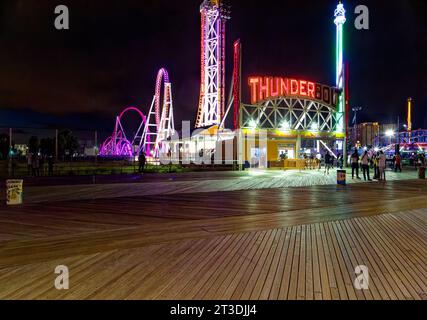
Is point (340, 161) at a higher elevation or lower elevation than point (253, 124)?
lower

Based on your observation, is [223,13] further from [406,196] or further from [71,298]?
[71,298]

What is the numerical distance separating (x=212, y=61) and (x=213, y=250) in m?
45.4

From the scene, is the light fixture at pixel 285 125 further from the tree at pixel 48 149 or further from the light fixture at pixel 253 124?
the tree at pixel 48 149

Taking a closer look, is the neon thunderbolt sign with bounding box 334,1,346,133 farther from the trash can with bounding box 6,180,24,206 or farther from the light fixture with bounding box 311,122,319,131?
the trash can with bounding box 6,180,24,206

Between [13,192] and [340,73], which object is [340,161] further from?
[13,192]

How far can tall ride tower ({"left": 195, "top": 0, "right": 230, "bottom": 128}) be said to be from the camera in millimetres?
47469

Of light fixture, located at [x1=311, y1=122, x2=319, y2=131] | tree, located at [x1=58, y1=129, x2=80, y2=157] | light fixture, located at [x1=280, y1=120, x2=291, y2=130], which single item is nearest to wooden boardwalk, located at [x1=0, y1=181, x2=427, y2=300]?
tree, located at [x1=58, y1=129, x2=80, y2=157]

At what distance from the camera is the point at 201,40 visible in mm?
49125

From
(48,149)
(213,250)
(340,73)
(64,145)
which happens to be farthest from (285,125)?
(64,145)

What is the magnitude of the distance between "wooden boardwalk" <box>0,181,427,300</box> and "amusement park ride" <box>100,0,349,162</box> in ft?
71.2

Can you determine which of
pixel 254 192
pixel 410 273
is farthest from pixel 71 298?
pixel 254 192

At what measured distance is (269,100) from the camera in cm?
3225

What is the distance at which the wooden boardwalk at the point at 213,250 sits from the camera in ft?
13.7

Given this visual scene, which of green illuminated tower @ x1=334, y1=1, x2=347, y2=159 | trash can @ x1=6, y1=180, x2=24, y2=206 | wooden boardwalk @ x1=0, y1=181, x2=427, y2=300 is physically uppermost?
green illuminated tower @ x1=334, y1=1, x2=347, y2=159
